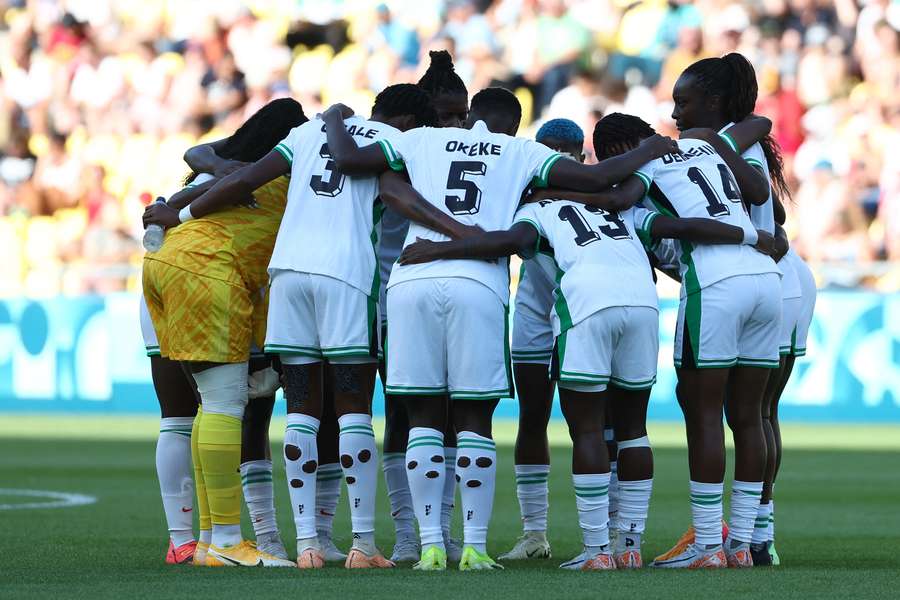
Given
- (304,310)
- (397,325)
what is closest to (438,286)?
(397,325)

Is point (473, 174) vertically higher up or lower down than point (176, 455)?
higher up

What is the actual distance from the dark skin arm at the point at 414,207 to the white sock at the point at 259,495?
1.41 metres

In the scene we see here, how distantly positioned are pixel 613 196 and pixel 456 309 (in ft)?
2.83

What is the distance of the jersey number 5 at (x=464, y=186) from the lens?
6.72 metres

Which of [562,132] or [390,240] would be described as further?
[562,132]

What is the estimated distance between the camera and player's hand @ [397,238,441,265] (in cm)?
661

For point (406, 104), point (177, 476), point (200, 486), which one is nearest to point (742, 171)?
point (406, 104)

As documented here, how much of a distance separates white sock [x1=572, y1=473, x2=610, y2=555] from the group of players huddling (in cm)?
1

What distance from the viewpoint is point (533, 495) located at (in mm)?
7555

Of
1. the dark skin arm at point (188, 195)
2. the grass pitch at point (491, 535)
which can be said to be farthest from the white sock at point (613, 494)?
the dark skin arm at point (188, 195)

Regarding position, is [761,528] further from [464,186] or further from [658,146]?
[464,186]

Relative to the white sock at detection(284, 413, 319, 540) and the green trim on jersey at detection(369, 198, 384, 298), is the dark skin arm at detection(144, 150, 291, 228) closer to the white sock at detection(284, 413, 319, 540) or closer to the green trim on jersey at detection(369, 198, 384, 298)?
the green trim on jersey at detection(369, 198, 384, 298)

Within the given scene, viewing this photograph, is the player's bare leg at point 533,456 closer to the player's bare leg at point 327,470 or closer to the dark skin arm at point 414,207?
the player's bare leg at point 327,470

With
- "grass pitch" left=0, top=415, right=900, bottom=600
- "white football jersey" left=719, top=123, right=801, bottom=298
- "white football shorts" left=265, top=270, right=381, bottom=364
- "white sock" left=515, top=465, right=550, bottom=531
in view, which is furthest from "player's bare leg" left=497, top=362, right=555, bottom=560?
"white football jersey" left=719, top=123, right=801, bottom=298
